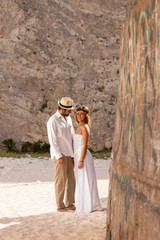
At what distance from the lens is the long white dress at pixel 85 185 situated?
494 cm

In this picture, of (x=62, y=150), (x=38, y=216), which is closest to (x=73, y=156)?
(x=62, y=150)

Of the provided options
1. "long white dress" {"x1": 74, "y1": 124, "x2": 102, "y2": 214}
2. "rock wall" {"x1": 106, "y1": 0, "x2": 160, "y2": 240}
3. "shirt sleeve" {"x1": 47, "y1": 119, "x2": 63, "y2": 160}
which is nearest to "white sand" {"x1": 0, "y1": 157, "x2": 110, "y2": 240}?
"long white dress" {"x1": 74, "y1": 124, "x2": 102, "y2": 214}

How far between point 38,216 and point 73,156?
1.03 m

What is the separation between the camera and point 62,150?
16.6 ft

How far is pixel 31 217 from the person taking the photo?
16.4ft

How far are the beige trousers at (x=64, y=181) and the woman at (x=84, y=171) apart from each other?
0.16m

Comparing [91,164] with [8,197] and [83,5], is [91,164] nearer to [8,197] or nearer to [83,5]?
[8,197]

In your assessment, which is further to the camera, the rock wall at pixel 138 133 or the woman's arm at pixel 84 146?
the woman's arm at pixel 84 146

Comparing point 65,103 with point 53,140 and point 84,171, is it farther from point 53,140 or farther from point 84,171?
point 84,171

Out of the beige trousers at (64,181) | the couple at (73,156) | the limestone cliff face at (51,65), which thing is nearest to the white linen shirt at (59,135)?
the couple at (73,156)

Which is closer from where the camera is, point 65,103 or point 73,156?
point 65,103

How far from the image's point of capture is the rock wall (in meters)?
2.19

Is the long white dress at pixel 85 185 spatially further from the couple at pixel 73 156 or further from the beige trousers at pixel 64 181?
the beige trousers at pixel 64 181

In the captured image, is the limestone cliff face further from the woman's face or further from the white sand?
the woman's face
